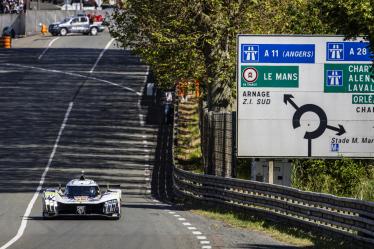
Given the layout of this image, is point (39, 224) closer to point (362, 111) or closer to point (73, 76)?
point (362, 111)

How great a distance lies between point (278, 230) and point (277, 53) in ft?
27.0

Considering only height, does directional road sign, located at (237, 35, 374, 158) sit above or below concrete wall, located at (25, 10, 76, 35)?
below

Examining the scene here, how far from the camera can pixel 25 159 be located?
52.8 meters

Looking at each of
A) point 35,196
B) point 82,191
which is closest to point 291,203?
point 82,191

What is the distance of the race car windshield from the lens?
3077 centimetres

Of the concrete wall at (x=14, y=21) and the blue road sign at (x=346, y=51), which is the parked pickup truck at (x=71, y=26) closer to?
the concrete wall at (x=14, y=21)

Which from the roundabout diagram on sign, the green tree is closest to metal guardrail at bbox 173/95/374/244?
the roundabout diagram on sign

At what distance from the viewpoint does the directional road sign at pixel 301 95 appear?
3331 centimetres

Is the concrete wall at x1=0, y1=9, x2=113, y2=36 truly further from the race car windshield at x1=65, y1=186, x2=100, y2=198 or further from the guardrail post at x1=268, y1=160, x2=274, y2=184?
the race car windshield at x1=65, y1=186, x2=100, y2=198

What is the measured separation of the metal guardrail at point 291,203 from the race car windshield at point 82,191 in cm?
416

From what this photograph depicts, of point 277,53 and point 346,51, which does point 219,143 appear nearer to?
point 277,53

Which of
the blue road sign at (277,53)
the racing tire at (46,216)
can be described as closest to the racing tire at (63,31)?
the blue road sign at (277,53)

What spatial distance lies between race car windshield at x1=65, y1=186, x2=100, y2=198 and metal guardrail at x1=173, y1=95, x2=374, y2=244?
416cm

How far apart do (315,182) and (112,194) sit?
10609 mm
